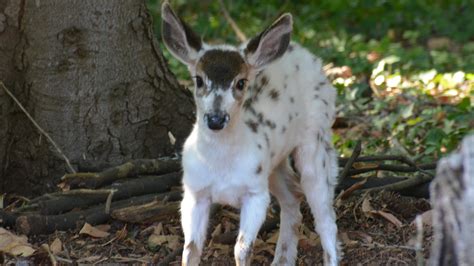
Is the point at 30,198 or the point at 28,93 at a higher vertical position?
the point at 28,93

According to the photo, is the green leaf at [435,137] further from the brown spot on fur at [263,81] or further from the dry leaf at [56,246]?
the dry leaf at [56,246]

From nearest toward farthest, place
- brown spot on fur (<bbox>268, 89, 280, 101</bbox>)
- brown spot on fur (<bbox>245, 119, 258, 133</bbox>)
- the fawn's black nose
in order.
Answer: the fawn's black nose
brown spot on fur (<bbox>245, 119, 258, 133</bbox>)
brown spot on fur (<bbox>268, 89, 280, 101</bbox>)

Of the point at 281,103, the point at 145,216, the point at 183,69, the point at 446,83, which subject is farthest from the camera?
the point at 183,69

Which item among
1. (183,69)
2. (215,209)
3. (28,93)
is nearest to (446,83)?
(183,69)

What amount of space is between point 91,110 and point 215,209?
48.3 inches

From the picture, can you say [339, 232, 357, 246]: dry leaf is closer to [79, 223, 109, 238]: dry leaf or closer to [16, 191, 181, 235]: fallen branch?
[16, 191, 181, 235]: fallen branch

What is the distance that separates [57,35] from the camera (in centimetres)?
777

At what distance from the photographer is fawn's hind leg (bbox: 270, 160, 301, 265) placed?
727 centimetres

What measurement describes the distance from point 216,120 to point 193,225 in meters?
0.81

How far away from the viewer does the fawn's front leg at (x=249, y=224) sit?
6461mm

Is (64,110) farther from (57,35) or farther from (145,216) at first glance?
(145,216)

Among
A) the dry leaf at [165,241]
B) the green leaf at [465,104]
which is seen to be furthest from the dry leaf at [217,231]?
the green leaf at [465,104]

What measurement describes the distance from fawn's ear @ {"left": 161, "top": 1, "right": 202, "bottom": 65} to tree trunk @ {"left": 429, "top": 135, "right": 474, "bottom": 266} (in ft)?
8.68

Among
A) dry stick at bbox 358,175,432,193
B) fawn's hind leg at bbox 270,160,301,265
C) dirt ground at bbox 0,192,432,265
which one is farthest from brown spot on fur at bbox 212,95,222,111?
dry stick at bbox 358,175,432,193
